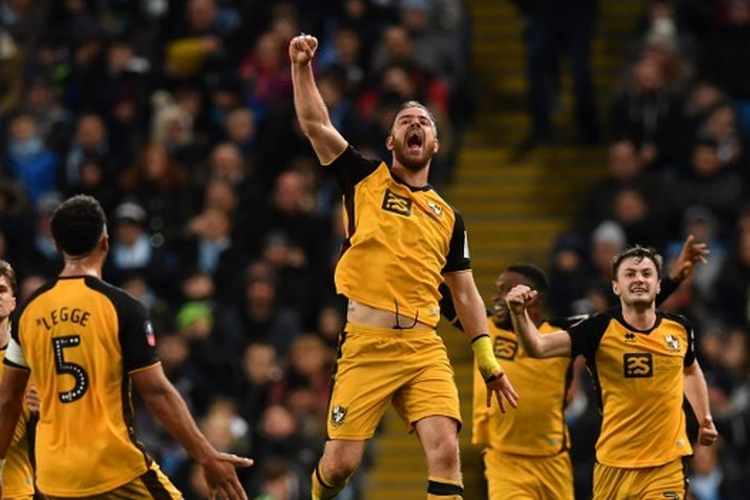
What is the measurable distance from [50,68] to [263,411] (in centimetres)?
Result: 698

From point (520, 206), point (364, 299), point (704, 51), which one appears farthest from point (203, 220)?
point (364, 299)

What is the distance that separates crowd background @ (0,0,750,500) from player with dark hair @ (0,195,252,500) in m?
5.99

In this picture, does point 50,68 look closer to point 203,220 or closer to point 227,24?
point 227,24

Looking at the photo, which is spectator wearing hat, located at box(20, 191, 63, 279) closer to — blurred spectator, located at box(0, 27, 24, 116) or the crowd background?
the crowd background

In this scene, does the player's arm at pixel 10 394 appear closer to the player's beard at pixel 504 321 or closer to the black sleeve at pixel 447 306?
the black sleeve at pixel 447 306

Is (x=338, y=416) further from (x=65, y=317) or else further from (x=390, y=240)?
(x=65, y=317)

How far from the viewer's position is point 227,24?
79.9 feet

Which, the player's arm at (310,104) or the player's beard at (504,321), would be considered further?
the player's beard at (504,321)

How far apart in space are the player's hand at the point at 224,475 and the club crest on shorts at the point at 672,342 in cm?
347

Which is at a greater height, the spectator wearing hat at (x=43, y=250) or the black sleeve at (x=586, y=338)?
the spectator wearing hat at (x=43, y=250)

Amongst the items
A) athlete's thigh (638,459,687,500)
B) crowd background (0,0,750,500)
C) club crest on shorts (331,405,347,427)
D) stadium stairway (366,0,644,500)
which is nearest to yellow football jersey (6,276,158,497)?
club crest on shorts (331,405,347,427)

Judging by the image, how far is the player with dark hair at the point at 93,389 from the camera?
11508 mm

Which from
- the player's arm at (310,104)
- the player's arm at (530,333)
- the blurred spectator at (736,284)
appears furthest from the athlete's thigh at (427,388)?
the blurred spectator at (736,284)

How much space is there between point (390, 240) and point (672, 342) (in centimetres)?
224
